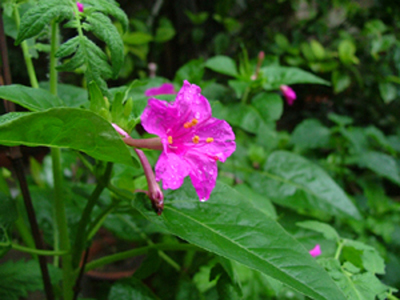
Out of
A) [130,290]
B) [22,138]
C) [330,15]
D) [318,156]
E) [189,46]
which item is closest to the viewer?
[22,138]

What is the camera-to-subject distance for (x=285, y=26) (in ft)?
7.90

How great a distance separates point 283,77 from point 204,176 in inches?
30.6

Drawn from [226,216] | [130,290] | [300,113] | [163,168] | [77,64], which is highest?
[77,64]

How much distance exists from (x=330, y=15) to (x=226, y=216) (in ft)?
8.72

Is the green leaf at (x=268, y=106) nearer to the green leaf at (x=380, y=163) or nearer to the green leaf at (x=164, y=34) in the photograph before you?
the green leaf at (x=380, y=163)

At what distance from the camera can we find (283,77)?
1098 mm

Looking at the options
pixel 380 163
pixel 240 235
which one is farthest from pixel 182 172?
pixel 380 163

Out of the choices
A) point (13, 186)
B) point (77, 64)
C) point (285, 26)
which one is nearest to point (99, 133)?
point (77, 64)

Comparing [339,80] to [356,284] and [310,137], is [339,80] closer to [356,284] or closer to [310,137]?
[310,137]

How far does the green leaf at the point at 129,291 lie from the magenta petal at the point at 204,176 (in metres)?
0.36

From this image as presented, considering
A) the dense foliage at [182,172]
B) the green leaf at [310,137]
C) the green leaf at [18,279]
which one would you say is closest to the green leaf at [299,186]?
the dense foliage at [182,172]

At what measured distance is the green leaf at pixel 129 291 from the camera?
65 cm

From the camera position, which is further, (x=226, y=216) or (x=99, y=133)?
(x=226, y=216)

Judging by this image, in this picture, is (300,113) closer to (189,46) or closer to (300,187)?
(189,46)
